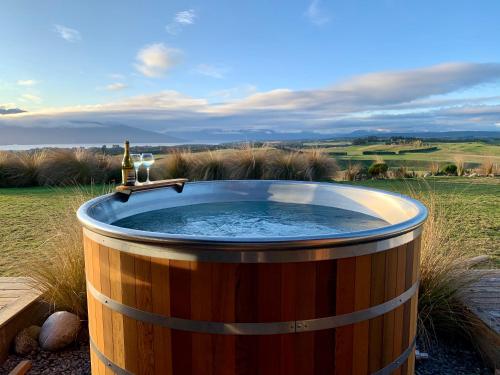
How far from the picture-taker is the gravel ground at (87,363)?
2580 mm

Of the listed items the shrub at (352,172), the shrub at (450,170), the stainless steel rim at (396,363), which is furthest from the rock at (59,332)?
the shrub at (450,170)

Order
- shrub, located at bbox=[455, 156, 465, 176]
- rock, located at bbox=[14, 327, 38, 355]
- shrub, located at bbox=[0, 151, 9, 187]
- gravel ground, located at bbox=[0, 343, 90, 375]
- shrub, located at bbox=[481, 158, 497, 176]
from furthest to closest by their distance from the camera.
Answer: shrub, located at bbox=[455, 156, 465, 176]
shrub, located at bbox=[481, 158, 497, 176]
shrub, located at bbox=[0, 151, 9, 187]
rock, located at bbox=[14, 327, 38, 355]
gravel ground, located at bbox=[0, 343, 90, 375]

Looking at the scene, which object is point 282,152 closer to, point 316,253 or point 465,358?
point 465,358

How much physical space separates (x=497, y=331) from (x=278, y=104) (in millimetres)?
10732

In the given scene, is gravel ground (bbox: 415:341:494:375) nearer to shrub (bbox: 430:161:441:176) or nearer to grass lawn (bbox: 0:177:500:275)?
grass lawn (bbox: 0:177:500:275)

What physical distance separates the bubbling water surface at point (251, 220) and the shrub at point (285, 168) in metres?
5.41

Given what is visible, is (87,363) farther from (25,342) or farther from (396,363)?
(396,363)

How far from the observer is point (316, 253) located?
4.68ft

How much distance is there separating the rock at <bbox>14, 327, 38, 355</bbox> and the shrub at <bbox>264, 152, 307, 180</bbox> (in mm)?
6784

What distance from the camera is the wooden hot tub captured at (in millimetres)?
1424

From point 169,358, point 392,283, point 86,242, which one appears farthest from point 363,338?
point 86,242

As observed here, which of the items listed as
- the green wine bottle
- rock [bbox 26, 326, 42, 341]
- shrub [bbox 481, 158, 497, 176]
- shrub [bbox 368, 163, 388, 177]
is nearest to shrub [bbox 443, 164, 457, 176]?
shrub [bbox 481, 158, 497, 176]

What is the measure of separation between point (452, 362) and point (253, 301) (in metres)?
2.09

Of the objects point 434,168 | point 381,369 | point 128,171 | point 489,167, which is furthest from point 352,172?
→ point 381,369
